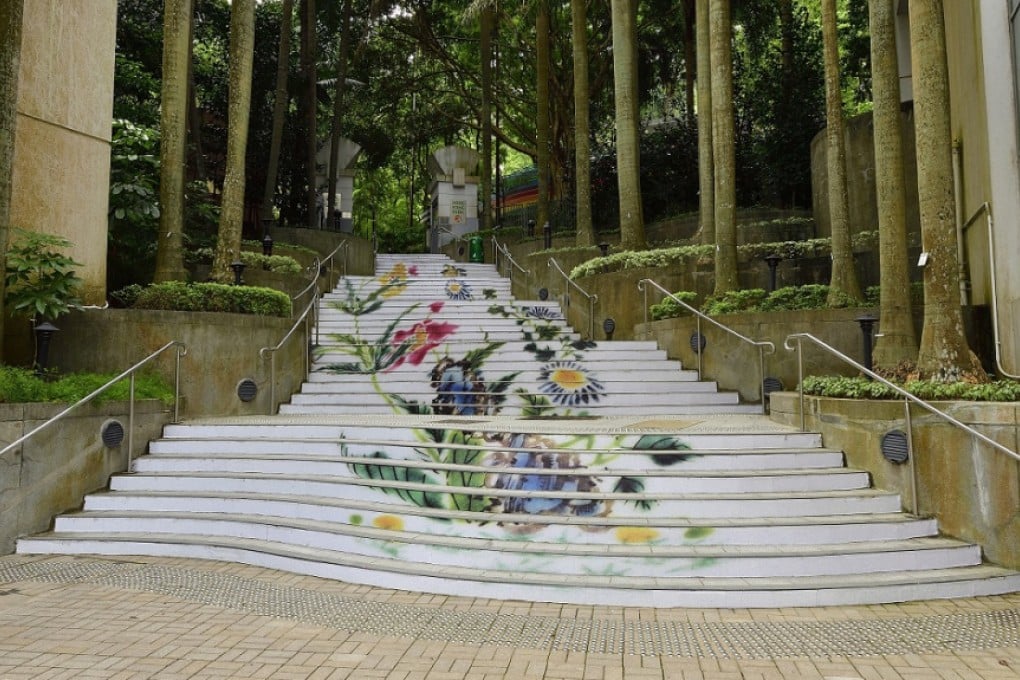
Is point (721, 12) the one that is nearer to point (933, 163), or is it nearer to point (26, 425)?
point (933, 163)

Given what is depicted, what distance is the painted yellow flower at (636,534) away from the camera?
5727 mm

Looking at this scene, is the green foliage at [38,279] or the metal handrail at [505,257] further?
the metal handrail at [505,257]

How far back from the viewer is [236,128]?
41.1ft

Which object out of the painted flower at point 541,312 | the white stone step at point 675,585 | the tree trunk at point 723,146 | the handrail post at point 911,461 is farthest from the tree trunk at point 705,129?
the white stone step at point 675,585

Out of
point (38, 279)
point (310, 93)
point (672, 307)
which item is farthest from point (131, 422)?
point (310, 93)

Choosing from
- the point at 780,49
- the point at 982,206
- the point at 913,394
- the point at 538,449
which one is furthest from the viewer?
the point at 780,49

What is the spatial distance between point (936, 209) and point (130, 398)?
813cm

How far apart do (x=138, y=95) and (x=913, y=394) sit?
15.9 metres

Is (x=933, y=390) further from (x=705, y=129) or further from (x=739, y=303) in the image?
(x=705, y=129)

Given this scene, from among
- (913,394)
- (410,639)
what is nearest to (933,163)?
(913,394)

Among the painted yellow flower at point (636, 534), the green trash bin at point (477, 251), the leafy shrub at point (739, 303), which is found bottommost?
the painted yellow flower at point (636, 534)

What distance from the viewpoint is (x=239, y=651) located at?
173 inches

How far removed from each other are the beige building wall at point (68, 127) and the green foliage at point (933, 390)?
8.85m

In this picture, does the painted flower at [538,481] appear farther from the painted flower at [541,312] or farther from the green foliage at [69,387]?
the painted flower at [541,312]
